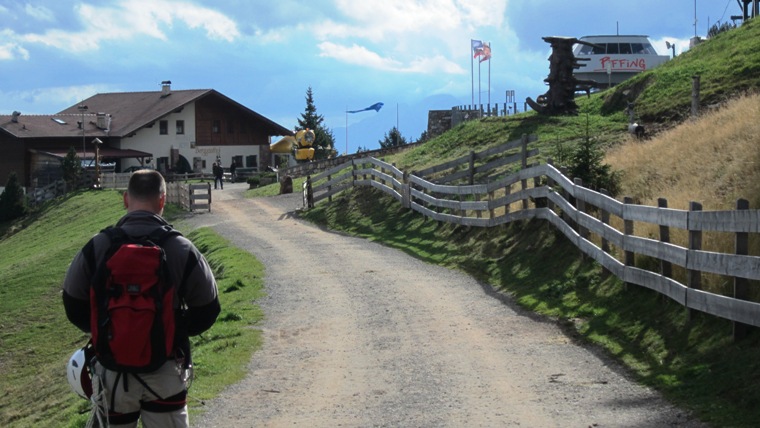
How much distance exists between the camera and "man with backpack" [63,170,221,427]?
5.30 meters

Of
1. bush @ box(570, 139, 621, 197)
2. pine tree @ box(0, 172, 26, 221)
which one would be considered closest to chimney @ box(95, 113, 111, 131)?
pine tree @ box(0, 172, 26, 221)

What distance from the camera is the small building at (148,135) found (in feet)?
225

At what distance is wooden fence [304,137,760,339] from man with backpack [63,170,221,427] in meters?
5.15

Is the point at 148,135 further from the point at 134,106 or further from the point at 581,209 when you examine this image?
the point at 581,209

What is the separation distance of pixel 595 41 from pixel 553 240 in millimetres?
43540

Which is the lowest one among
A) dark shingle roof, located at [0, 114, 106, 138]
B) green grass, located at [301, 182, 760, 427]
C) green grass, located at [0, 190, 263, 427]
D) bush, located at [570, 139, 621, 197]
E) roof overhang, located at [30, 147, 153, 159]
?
green grass, located at [0, 190, 263, 427]

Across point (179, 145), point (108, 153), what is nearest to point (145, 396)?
point (108, 153)

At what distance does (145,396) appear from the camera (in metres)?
5.57

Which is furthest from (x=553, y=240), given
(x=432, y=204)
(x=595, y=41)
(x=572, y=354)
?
(x=595, y=41)

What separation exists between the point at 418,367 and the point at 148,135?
6452 cm

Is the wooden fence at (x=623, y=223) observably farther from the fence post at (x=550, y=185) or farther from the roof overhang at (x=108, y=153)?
the roof overhang at (x=108, y=153)

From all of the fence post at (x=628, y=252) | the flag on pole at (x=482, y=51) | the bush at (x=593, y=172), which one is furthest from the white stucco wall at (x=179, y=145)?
the fence post at (x=628, y=252)

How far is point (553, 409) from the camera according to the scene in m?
8.45

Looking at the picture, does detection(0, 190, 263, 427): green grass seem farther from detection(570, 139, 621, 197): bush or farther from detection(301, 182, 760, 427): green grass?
detection(570, 139, 621, 197): bush
